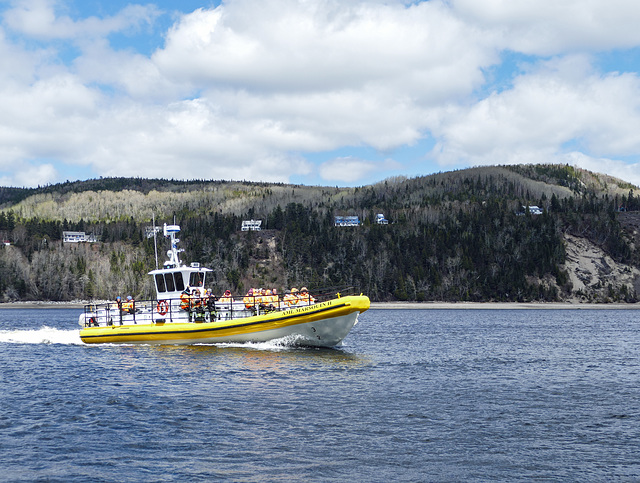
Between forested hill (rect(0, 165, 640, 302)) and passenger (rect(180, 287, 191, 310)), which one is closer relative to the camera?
passenger (rect(180, 287, 191, 310))

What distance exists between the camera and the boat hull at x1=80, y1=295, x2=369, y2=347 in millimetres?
33719

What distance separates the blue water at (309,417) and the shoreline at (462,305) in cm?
11426

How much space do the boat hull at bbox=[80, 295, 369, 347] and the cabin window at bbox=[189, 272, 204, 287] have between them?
352cm

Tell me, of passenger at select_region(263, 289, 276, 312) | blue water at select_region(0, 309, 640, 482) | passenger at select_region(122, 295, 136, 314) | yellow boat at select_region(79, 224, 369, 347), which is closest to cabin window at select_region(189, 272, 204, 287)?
yellow boat at select_region(79, 224, 369, 347)

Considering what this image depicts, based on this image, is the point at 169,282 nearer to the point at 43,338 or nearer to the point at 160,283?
the point at 160,283

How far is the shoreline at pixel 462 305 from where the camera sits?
147 m

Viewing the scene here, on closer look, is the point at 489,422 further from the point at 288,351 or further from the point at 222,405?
the point at 288,351

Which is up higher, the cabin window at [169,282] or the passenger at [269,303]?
the cabin window at [169,282]

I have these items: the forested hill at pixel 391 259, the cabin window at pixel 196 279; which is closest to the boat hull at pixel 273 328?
the cabin window at pixel 196 279

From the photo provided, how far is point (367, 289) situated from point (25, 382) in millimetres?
138321

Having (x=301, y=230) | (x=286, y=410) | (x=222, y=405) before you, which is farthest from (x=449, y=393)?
(x=301, y=230)

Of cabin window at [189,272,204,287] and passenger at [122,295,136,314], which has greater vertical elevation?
cabin window at [189,272,204,287]

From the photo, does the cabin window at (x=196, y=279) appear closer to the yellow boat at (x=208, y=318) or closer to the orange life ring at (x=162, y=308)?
the yellow boat at (x=208, y=318)

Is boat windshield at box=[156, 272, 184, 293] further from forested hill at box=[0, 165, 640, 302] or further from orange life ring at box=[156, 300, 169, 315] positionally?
forested hill at box=[0, 165, 640, 302]
